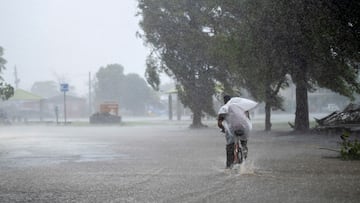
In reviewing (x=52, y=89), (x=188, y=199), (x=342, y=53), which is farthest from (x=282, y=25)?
(x=52, y=89)

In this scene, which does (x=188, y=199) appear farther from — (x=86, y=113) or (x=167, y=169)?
(x=86, y=113)

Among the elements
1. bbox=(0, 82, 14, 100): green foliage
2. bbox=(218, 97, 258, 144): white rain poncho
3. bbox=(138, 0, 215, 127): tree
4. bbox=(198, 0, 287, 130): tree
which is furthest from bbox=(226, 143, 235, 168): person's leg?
bbox=(138, 0, 215, 127): tree

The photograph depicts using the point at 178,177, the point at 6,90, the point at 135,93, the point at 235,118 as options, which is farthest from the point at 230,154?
the point at 135,93

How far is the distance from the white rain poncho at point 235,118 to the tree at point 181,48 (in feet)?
65.5

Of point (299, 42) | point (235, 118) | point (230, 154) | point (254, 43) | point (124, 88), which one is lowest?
point (230, 154)

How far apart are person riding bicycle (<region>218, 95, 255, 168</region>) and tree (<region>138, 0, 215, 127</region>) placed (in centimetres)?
2005

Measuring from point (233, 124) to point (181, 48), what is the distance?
72.7 feet

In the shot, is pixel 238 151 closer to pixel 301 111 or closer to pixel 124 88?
pixel 301 111

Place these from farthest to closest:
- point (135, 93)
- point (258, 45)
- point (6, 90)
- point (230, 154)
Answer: point (135, 93)
point (6, 90)
point (258, 45)
point (230, 154)

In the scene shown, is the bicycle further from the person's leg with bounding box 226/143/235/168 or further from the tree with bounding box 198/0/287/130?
the tree with bounding box 198/0/287/130

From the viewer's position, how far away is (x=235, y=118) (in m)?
13.3

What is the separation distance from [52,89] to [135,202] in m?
134

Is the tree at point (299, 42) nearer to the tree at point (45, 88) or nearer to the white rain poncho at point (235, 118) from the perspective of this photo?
the white rain poncho at point (235, 118)

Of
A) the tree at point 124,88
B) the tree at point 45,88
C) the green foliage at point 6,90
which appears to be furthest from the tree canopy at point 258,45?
the tree at point 45,88
